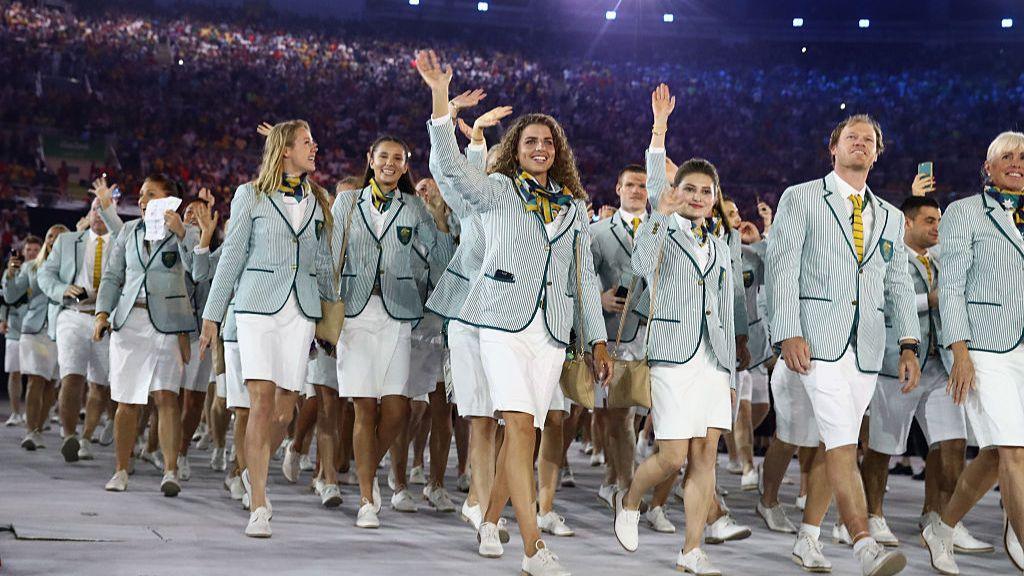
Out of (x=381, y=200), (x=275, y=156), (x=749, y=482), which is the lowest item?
(x=749, y=482)

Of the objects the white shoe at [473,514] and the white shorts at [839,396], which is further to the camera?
the white shoe at [473,514]

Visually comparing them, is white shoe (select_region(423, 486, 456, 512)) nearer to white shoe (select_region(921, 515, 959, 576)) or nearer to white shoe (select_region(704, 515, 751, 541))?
white shoe (select_region(704, 515, 751, 541))

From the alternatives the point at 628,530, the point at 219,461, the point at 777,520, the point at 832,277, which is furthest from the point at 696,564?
the point at 219,461

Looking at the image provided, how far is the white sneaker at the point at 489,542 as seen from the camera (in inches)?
196

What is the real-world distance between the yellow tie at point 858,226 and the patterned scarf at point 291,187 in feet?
8.98

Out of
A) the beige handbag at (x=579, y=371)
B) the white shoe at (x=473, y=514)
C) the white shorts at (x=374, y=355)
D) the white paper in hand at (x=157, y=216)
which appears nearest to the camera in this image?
the beige handbag at (x=579, y=371)

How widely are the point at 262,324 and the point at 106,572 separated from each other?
65.5 inches

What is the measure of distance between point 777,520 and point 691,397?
1.73 meters

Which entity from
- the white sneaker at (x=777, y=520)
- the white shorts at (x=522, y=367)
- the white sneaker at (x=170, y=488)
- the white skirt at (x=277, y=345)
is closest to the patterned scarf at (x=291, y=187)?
the white skirt at (x=277, y=345)

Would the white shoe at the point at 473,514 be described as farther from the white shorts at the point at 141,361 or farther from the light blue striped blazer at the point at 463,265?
the white shorts at the point at 141,361

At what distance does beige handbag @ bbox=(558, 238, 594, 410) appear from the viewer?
16.3 feet

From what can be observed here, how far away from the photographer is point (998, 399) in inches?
195

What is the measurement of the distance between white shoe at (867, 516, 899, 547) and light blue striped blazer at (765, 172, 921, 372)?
1414mm

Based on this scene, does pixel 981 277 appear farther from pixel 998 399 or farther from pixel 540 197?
pixel 540 197
